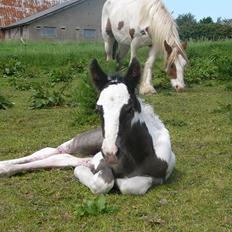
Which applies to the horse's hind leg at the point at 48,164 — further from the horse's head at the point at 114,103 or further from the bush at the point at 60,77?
the bush at the point at 60,77

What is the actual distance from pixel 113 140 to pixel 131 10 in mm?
8734

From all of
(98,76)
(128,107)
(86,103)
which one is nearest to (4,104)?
(86,103)

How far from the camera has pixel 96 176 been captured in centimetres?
470

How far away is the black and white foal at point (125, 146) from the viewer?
4.18 m

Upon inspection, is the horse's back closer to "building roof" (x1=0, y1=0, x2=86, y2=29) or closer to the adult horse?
the adult horse

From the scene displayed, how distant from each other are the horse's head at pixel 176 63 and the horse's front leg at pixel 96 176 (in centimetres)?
632

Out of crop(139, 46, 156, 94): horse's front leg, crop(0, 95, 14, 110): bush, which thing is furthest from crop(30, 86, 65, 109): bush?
crop(139, 46, 156, 94): horse's front leg

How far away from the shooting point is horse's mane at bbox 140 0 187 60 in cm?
1112

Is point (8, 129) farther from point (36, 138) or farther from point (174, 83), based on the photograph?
point (174, 83)

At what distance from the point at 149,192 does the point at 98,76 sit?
1.14m

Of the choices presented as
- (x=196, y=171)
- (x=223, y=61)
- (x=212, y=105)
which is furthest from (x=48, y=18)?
(x=196, y=171)

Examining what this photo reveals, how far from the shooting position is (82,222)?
3961 mm

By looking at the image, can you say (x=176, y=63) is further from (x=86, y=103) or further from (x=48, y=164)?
(x=48, y=164)

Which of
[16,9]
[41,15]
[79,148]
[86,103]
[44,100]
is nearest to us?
[79,148]
